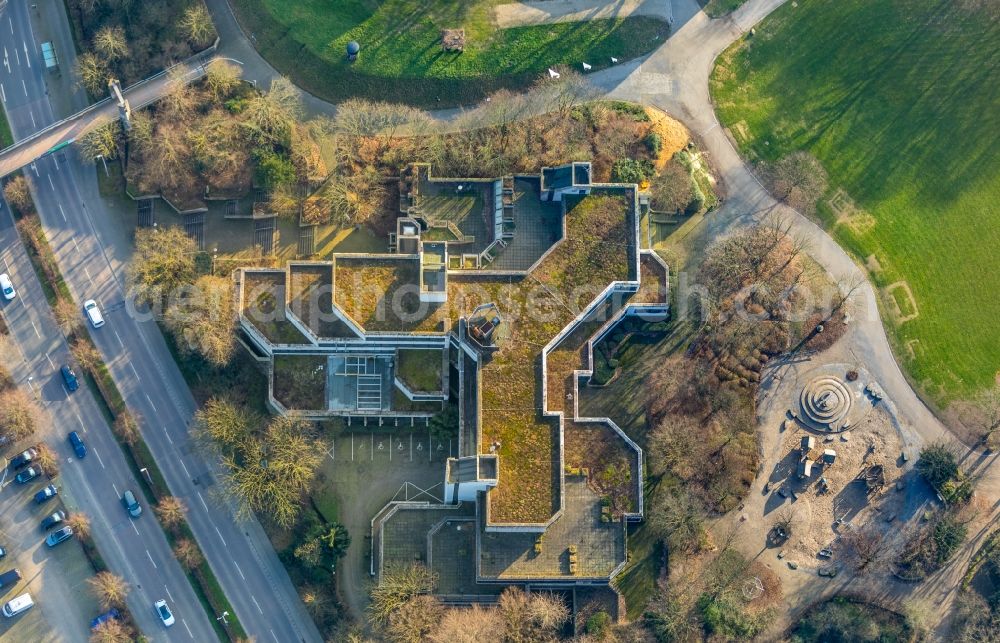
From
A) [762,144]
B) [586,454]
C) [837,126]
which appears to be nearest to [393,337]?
[586,454]

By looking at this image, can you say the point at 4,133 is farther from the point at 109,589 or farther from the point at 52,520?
the point at 109,589

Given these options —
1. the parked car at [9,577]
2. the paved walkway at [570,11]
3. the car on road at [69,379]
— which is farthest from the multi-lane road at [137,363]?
the paved walkway at [570,11]

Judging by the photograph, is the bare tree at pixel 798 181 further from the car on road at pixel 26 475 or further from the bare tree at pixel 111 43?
the car on road at pixel 26 475

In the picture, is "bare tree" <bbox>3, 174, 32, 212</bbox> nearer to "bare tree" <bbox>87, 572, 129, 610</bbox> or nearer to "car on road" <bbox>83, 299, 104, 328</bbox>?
"car on road" <bbox>83, 299, 104, 328</bbox>

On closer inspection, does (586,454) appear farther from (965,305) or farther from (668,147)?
(965,305)

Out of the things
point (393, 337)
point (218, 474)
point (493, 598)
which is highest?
point (393, 337)

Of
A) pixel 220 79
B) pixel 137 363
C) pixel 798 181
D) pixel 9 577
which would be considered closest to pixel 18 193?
pixel 137 363
